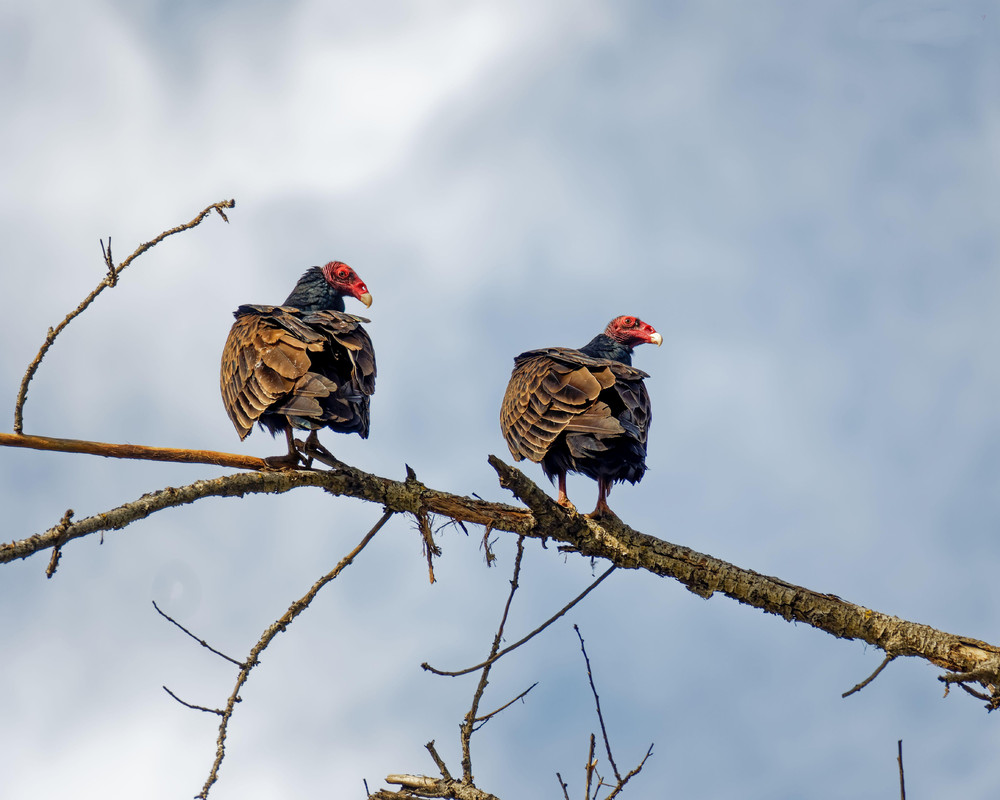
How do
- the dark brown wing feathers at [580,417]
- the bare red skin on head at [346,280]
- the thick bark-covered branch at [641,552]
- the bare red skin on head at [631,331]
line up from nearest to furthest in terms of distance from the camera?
the thick bark-covered branch at [641,552]
the dark brown wing feathers at [580,417]
the bare red skin on head at [346,280]
the bare red skin on head at [631,331]

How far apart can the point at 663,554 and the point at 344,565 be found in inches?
53.0

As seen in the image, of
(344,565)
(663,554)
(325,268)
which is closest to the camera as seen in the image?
(344,565)

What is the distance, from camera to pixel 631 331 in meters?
6.35

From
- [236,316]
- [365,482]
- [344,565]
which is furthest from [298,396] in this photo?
[236,316]

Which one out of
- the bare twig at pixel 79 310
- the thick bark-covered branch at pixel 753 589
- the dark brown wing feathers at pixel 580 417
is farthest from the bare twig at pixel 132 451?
the dark brown wing feathers at pixel 580 417

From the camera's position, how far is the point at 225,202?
3.43 m

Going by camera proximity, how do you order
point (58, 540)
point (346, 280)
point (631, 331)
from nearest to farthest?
point (58, 540) → point (346, 280) → point (631, 331)

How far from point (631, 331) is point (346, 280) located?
193 centimetres

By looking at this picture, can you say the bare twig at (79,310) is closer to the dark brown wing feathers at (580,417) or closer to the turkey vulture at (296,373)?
the turkey vulture at (296,373)

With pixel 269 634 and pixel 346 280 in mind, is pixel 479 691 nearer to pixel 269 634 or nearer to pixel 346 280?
pixel 269 634

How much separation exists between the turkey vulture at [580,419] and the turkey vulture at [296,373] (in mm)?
830

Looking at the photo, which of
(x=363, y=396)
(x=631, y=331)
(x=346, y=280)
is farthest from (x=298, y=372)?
(x=631, y=331)

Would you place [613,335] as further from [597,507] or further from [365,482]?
[365,482]

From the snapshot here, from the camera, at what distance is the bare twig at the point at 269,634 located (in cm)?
312
